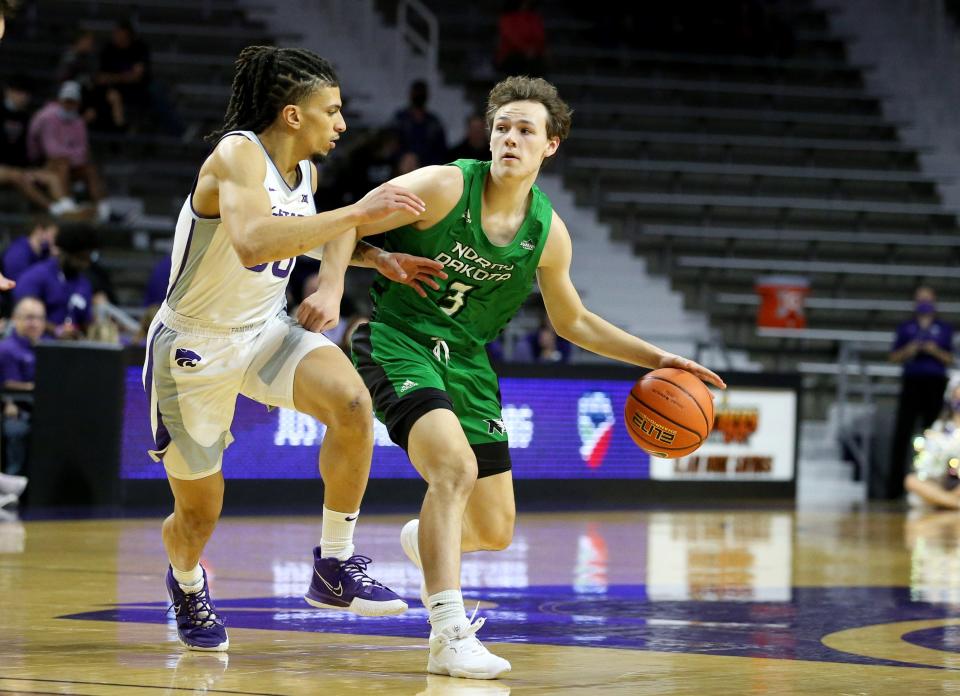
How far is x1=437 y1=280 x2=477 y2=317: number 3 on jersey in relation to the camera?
17.4 ft

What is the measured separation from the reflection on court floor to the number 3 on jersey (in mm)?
1150

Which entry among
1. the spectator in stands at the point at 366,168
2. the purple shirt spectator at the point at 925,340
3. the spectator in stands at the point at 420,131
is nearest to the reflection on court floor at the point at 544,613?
the purple shirt spectator at the point at 925,340

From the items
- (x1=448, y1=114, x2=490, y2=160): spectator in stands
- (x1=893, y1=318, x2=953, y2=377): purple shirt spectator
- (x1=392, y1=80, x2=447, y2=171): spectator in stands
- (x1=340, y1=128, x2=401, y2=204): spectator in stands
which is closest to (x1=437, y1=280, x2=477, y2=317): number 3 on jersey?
(x1=340, y1=128, x2=401, y2=204): spectator in stands

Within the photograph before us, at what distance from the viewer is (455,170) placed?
5.27 metres

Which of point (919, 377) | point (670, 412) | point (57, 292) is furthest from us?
point (919, 377)

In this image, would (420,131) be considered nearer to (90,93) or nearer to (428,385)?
(90,93)

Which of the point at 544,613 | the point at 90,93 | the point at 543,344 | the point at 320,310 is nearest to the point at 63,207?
the point at 90,93

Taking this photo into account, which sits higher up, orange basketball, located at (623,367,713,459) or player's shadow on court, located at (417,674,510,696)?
orange basketball, located at (623,367,713,459)

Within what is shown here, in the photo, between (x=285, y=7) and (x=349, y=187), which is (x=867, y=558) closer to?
(x=349, y=187)

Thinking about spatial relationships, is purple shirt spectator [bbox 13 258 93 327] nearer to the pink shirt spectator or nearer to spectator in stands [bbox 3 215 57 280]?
spectator in stands [bbox 3 215 57 280]

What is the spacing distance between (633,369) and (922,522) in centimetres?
250

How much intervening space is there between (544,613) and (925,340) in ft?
28.8

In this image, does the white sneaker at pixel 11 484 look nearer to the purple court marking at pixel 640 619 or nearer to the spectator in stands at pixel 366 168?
the purple court marking at pixel 640 619

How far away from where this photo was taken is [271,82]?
16.6ft
